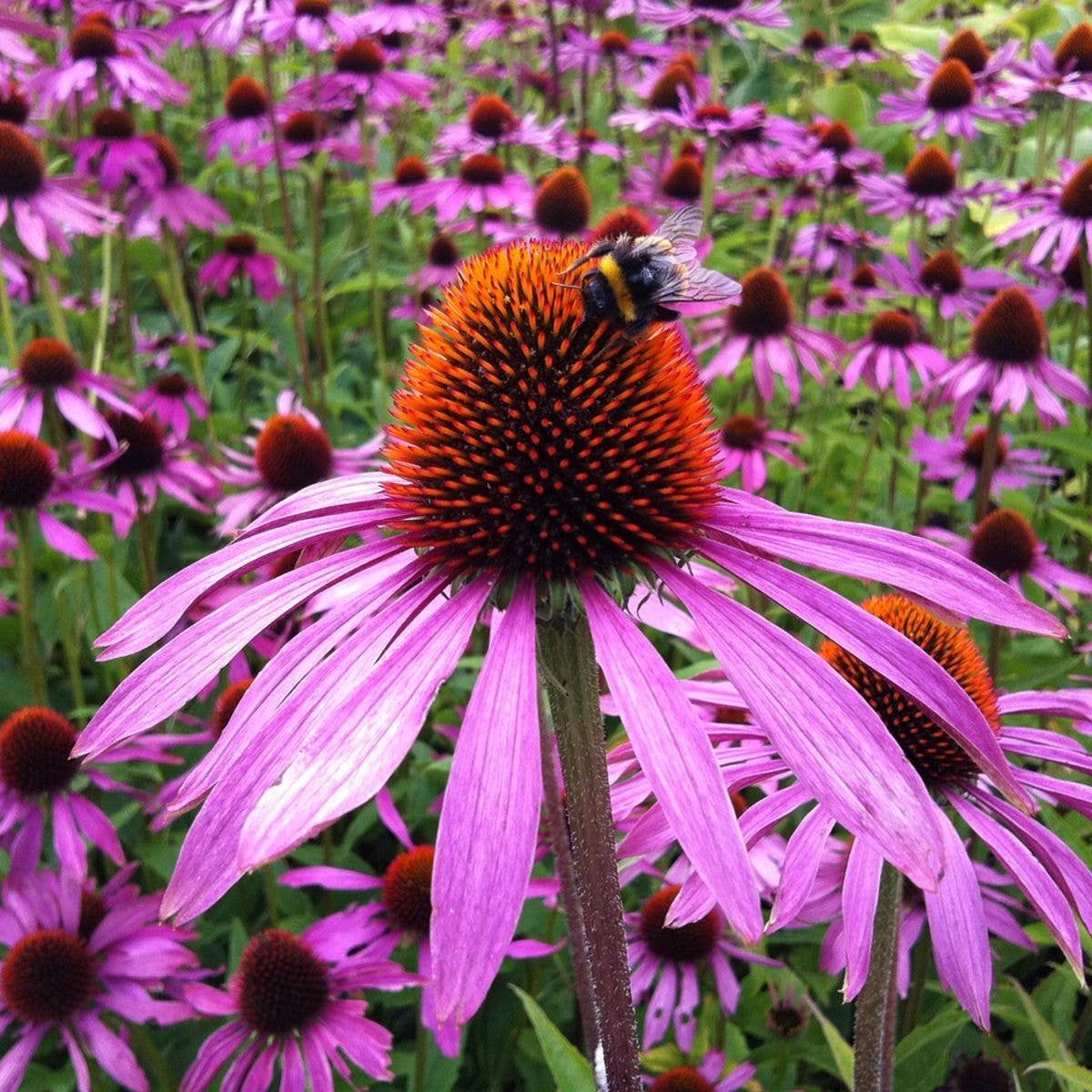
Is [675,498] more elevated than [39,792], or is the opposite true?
[675,498]

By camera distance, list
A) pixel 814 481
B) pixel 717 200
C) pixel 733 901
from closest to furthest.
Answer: pixel 733 901
pixel 814 481
pixel 717 200

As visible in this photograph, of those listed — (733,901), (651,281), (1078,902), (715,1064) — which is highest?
(651,281)

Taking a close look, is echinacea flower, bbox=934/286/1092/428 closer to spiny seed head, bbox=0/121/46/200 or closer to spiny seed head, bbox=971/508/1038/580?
spiny seed head, bbox=971/508/1038/580

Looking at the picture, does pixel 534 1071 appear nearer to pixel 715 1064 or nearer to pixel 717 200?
pixel 715 1064

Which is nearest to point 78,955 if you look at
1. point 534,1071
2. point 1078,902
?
point 534,1071

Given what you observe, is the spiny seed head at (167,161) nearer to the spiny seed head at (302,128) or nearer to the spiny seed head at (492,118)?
the spiny seed head at (302,128)

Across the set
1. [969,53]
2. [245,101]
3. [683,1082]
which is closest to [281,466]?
[683,1082]
